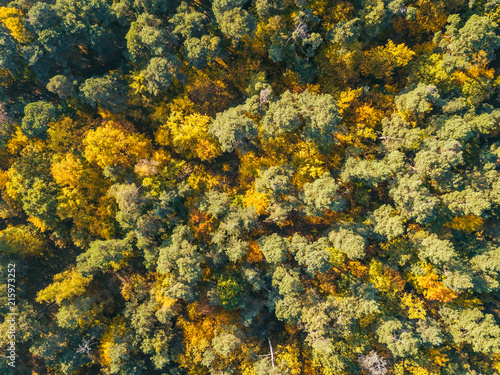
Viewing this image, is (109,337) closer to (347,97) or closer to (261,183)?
(261,183)

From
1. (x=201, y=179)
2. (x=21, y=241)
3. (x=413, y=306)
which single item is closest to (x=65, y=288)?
(x=21, y=241)

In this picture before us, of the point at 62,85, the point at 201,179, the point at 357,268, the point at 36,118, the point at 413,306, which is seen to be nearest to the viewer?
the point at 62,85

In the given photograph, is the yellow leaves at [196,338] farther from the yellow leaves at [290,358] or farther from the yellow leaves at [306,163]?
the yellow leaves at [306,163]

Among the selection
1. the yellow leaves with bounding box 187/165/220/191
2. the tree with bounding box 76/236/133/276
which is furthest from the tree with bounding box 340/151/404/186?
the tree with bounding box 76/236/133/276

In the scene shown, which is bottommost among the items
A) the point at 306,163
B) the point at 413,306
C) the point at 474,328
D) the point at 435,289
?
the point at 474,328

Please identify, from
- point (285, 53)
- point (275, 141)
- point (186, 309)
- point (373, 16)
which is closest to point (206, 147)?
point (275, 141)
